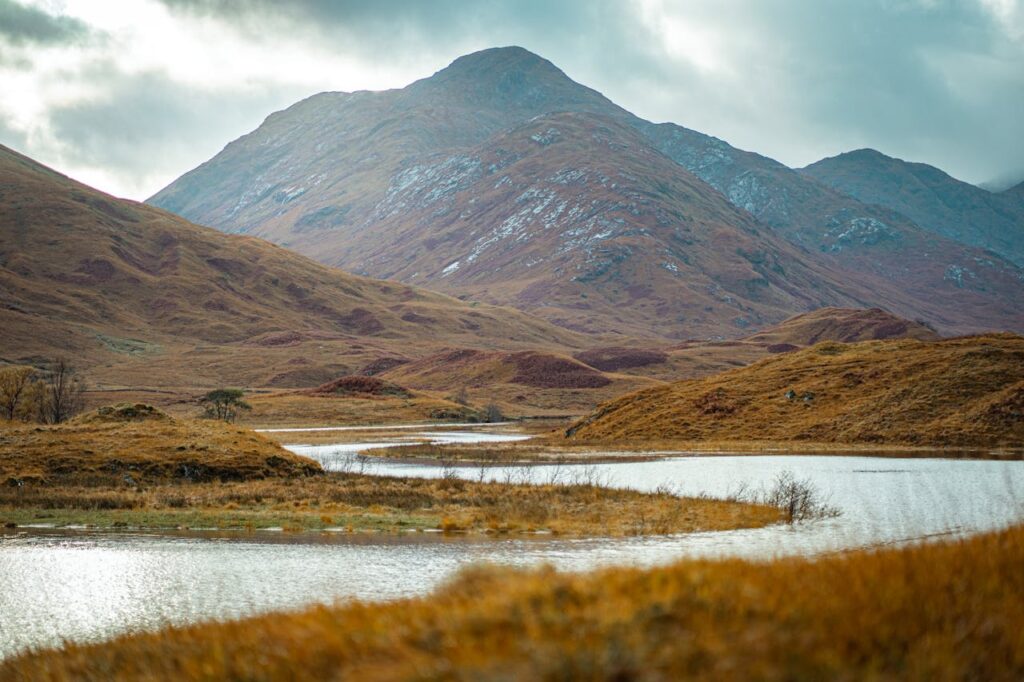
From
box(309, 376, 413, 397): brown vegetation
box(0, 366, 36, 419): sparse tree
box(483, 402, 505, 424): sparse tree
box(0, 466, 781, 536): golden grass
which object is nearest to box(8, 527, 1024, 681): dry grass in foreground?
box(0, 466, 781, 536): golden grass

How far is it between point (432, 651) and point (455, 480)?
40.5m

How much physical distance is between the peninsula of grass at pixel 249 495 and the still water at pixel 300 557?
2.61 metres

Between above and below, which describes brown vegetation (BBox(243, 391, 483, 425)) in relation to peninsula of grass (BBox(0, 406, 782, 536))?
above

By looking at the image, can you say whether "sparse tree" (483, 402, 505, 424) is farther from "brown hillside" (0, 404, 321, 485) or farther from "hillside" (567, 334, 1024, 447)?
"brown hillside" (0, 404, 321, 485)

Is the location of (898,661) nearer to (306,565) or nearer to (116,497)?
(306,565)

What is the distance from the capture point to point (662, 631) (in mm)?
7145

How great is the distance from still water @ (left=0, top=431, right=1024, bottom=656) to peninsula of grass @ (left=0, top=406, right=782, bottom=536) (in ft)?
8.56

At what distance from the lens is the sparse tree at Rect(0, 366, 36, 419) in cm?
8959

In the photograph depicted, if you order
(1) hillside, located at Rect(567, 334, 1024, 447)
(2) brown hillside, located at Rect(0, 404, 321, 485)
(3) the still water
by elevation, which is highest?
(1) hillside, located at Rect(567, 334, 1024, 447)

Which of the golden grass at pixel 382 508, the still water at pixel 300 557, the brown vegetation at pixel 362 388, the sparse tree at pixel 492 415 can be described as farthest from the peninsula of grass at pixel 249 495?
the brown vegetation at pixel 362 388

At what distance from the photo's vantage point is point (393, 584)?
66.9ft

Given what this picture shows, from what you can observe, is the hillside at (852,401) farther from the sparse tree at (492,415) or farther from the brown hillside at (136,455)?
the sparse tree at (492,415)

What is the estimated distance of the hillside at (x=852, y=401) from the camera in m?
68.4

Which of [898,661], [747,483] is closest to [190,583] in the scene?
[898,661]
